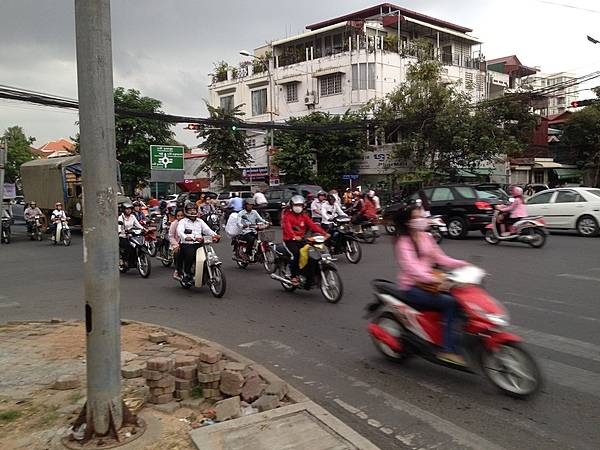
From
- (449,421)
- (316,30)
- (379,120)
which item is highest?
(316,30)

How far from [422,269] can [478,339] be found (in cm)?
84

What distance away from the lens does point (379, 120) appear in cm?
2969

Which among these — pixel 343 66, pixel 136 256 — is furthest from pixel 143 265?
pixel 343 66

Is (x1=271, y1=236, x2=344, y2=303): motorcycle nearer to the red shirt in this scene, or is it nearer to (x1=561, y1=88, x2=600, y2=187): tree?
the red shirt

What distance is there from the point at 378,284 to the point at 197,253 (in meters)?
4.59

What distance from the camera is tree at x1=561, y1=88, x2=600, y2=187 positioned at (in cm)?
3512

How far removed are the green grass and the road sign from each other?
34.6 m

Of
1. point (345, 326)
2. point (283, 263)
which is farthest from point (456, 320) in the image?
point (283, 263)

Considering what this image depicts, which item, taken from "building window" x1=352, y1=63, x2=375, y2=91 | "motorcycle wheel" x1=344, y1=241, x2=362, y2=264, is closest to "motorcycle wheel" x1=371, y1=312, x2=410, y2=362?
"motorcycle wheel" x1=344, y1=241, x2=362, y2=264

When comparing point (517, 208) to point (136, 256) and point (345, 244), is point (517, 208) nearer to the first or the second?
point (345, 244)

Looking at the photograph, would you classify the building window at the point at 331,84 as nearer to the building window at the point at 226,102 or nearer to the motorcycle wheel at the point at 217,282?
the building window at the point at 226,102

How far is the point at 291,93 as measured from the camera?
40938 millimetres

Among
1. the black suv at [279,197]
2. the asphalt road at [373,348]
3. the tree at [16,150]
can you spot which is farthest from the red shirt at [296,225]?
the tree at [16,150]

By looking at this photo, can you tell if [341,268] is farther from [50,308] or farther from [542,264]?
[50,308]
